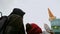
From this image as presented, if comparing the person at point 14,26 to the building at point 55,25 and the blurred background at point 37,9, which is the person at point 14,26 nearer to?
the building at point 55,25

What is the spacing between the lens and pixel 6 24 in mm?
1230

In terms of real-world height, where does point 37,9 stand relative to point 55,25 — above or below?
above

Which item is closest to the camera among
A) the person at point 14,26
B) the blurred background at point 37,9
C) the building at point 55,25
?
the person at point 14,26

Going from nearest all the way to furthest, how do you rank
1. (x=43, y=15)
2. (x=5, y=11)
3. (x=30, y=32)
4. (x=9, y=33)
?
(x=9, y=33) < (x=30, y=32) < (x=43, y=15) < (x=5, y=11)

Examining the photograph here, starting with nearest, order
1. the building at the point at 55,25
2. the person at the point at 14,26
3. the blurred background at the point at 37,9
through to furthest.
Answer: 1. the person at the point at 14,26
2. the building at the point at 55,25
3. the blurred background at the point at 37,9

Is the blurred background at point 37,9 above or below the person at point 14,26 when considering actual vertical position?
above

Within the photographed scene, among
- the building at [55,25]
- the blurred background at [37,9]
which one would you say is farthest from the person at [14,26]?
the blurred background at [37,9]

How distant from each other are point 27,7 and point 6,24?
3.91 feet

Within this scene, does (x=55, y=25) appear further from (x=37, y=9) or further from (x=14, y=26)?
(x=14, y=26)

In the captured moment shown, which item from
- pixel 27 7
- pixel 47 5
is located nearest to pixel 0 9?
pixel 27 7

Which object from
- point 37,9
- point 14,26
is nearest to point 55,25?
point 37,9

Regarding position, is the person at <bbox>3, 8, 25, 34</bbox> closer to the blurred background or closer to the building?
the building

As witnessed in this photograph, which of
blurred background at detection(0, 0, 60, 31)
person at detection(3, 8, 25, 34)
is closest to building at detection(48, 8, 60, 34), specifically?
blurred background at detection(0, 0, 60, 31)

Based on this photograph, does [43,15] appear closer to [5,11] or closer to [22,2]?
[22,2]
